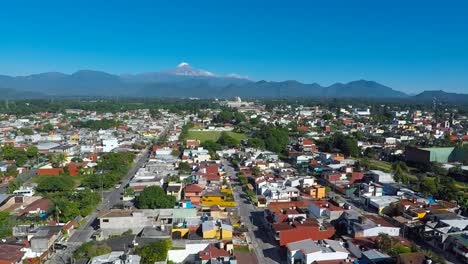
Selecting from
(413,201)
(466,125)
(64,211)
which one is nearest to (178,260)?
(64,211)

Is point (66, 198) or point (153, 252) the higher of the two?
point (153, 252)

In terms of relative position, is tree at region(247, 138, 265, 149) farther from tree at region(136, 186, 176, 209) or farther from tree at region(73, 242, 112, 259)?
tree at region(73, 242, 112, 259)

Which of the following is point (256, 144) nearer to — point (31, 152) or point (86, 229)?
point (31, 152)

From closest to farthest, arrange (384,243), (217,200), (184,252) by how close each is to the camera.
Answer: (384,243), (184,252), (217,200)

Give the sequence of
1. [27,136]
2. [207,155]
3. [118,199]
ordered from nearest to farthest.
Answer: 1. [118,199]
2. [207,155]
3. [27,136]

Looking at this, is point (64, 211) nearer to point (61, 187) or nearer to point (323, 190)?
point (61, 187)

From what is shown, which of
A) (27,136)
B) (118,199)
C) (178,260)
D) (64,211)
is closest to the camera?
(178,260)

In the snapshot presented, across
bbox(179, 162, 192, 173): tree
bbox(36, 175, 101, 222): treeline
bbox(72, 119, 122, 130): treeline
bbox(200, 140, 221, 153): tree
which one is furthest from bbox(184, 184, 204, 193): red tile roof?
bbox(72, 119, 122, 130): treeline

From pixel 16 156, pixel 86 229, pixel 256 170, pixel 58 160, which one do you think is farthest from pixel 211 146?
pixel 86 229
